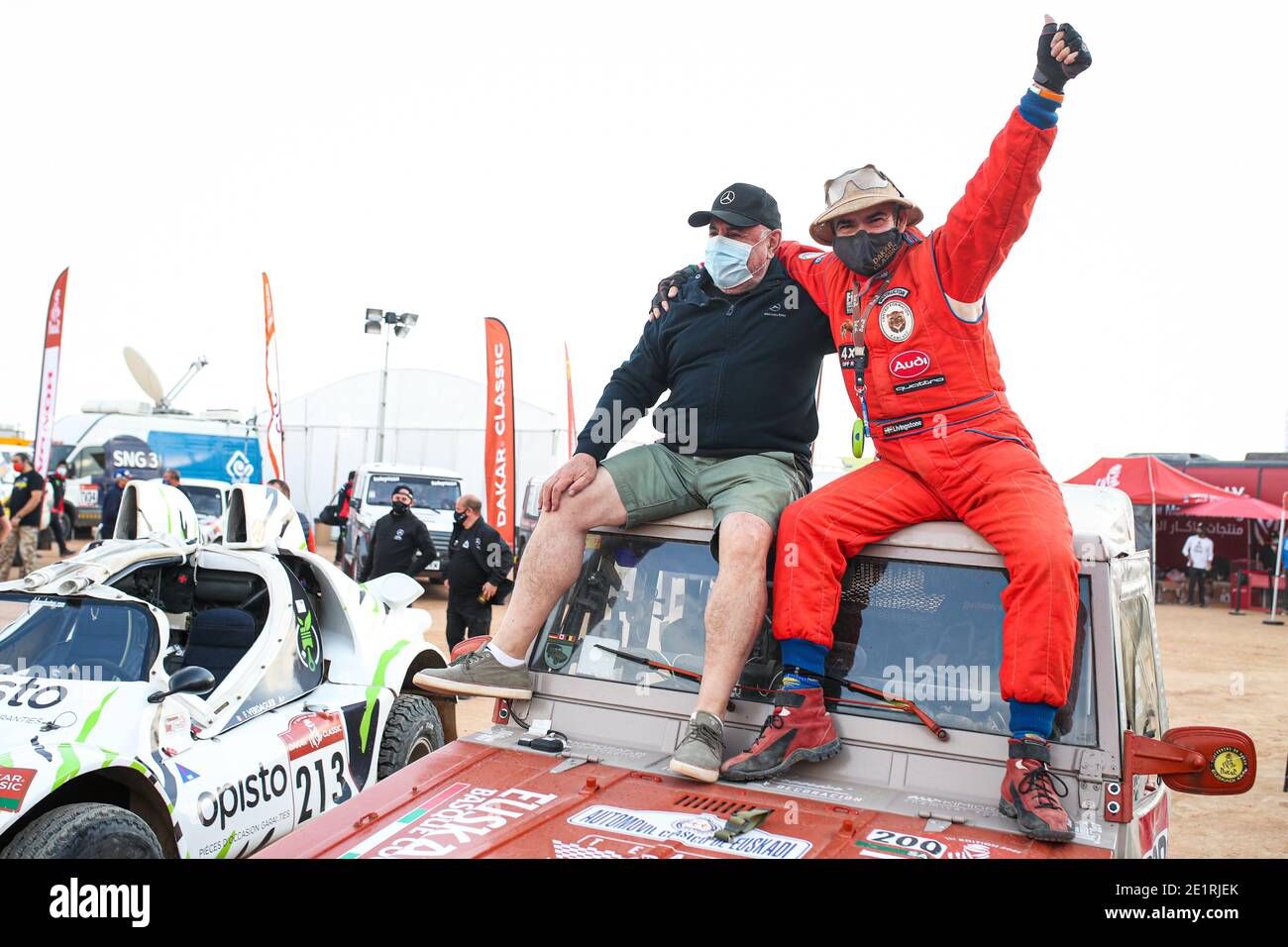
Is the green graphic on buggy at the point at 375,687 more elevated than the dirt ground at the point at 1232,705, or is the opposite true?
the green graphic on buggy at the point at 375,687

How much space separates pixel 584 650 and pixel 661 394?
1174 mm

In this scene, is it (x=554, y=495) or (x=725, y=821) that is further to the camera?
(x=554, y=495)

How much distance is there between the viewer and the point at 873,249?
364 cm

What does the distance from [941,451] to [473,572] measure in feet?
22.2

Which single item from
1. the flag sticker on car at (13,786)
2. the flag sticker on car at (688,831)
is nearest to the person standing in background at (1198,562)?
the flag sticker on car at (688,831)

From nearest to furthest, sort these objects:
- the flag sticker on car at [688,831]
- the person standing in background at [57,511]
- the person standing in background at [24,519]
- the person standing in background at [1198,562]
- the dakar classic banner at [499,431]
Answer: the flag sticker on car at [688,831]
the person standing in background at [24,519]
the dakar classic banner at [499,431]
the person standing in background at [57,511]
the person standing in background at [1198,562]

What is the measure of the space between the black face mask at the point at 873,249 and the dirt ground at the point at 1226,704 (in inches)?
165

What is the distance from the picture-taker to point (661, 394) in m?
4.39

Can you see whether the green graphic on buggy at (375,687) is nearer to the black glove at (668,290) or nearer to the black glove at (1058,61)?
the black glove at (668,290)

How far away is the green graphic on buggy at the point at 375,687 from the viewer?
19.2 feet

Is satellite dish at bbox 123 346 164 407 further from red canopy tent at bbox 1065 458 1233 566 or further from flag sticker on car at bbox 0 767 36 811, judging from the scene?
flag sticker on car at bbox 0 767 36 811
